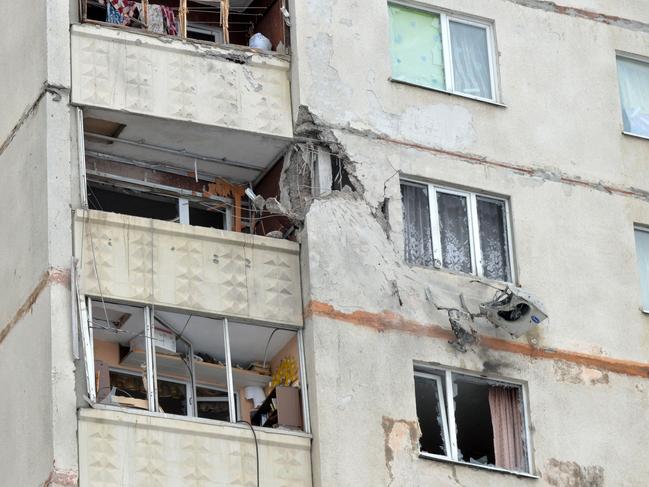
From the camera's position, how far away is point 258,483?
25891mm

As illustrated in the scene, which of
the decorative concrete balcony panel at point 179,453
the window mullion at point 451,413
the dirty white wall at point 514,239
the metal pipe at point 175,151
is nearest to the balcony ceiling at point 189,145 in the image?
the metal pipe at point 175,151

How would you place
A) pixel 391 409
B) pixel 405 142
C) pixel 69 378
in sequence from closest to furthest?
pixel 69 378 < pixel 391 409 < pixel 405 142

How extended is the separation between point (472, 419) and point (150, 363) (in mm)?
4775

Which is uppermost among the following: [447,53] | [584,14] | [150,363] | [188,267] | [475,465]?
[584,14]

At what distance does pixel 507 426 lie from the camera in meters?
28.0

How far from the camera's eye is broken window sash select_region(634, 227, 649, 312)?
3015 cm

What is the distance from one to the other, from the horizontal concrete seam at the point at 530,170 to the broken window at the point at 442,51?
111 cm

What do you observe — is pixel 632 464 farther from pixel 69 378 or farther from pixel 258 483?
pixel 69 378

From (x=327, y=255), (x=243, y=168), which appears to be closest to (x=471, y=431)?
(x=327, y=255)

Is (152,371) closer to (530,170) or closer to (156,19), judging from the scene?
(156,19)

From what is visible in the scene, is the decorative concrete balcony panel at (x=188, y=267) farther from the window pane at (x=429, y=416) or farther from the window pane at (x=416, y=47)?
the window pane at (x=416, y=47)

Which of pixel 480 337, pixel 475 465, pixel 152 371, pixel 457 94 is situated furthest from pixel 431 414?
pixel 457 94

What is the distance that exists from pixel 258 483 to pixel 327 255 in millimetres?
3454

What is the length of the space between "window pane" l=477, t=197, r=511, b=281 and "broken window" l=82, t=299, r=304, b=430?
3.32m
